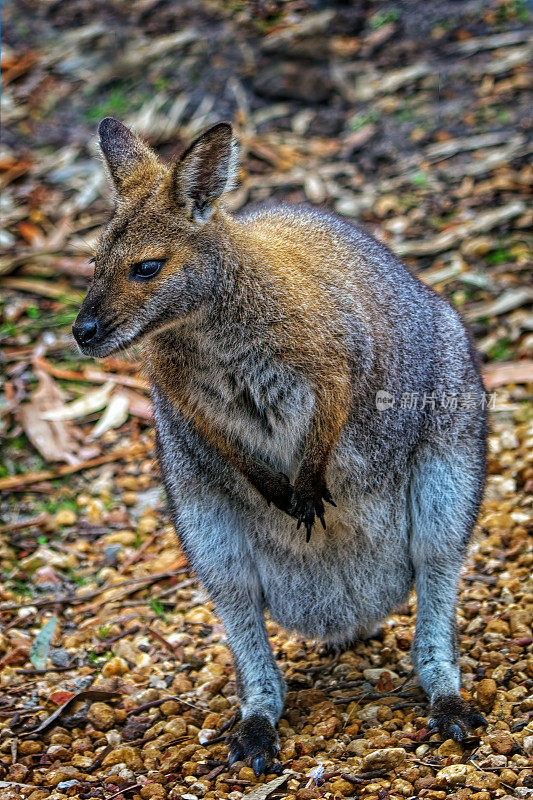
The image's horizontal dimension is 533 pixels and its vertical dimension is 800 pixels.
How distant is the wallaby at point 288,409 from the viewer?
3.37m

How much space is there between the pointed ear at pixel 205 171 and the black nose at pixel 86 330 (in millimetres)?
502

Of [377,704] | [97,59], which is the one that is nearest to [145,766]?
[377,704]

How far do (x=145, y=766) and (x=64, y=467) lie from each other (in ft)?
8.17

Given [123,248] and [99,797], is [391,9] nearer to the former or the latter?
[123,248]

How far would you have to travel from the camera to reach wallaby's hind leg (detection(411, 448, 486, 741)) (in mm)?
3742

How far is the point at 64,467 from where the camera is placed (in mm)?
5809

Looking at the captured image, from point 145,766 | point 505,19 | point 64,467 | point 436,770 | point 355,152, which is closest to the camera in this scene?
point 436,770

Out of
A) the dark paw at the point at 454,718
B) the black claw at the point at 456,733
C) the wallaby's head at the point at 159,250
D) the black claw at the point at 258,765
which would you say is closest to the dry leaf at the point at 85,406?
the wallaby's head at the point at 159,250

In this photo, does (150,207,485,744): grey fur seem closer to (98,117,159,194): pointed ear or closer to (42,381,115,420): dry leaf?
(98,117,159,194): pointed ear

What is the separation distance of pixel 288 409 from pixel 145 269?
656 mm

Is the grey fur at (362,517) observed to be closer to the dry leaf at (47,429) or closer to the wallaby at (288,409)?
the wallaby at (288,409)

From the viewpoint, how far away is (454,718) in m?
3.45

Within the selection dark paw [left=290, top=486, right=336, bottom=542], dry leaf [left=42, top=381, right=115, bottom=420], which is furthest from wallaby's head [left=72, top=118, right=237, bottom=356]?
dry leaf [left=42, top=381, right=115, bottom=420]

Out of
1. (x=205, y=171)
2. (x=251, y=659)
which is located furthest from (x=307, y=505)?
(x=205, y=171)
